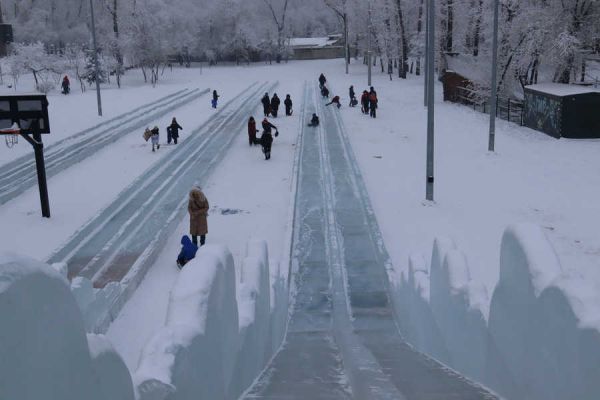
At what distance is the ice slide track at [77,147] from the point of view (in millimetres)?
20406

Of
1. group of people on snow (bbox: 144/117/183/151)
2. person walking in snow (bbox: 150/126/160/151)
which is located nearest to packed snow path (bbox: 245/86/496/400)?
person walking in snow (bbox: 150/126/160/151)

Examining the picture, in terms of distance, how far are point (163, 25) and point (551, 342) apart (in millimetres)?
81040

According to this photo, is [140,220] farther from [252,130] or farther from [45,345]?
[45,345]

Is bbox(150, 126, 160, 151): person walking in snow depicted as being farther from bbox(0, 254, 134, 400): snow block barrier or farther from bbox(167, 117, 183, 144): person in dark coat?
bbox(0, 254, 134, 400): snow block barrier

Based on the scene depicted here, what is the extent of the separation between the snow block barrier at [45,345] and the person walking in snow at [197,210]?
989 centimetres

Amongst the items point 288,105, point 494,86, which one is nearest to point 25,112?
point 494,86

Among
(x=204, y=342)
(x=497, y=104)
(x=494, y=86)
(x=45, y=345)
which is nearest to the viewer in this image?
(x=45, y=345)

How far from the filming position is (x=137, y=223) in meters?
16.0

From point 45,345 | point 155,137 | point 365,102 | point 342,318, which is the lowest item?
point 342,318

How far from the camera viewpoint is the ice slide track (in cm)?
2041

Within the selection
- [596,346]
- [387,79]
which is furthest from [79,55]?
[596,346]

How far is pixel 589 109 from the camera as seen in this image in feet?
82.9

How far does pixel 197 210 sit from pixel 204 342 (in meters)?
8.94

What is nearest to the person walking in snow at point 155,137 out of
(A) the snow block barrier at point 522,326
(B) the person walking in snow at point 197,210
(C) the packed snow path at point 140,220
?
(C) the packed snow path at point 140,220
